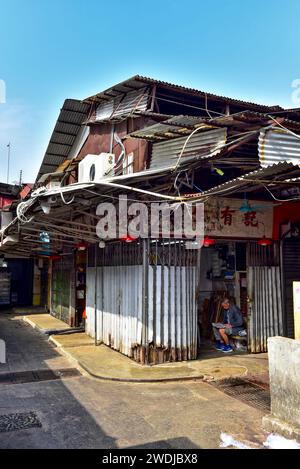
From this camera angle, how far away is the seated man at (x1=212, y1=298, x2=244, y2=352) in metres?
11.7

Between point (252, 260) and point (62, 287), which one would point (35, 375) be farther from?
point (62, 287)

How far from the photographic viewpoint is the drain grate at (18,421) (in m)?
6.06

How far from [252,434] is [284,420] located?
530 mm

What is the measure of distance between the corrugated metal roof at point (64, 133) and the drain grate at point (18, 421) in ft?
35.8

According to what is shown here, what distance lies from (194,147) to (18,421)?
5.70 meters

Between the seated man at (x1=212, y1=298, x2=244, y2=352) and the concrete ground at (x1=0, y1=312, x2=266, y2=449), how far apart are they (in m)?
3.24

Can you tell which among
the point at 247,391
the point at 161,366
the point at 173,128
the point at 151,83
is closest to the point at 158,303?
the point at 161,366

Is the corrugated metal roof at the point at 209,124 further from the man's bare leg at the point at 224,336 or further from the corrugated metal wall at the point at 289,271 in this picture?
the man's bare leg at the point at 224,336

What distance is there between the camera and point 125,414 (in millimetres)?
6711

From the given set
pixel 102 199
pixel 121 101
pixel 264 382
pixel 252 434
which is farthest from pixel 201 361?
pixel 121 101

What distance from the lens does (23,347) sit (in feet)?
41.5

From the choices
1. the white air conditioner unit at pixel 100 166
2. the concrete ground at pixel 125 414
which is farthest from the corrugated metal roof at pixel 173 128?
the concrete ground at pixel 125 414

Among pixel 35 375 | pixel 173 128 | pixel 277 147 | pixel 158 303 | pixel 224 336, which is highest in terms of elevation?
pixel 173 128
